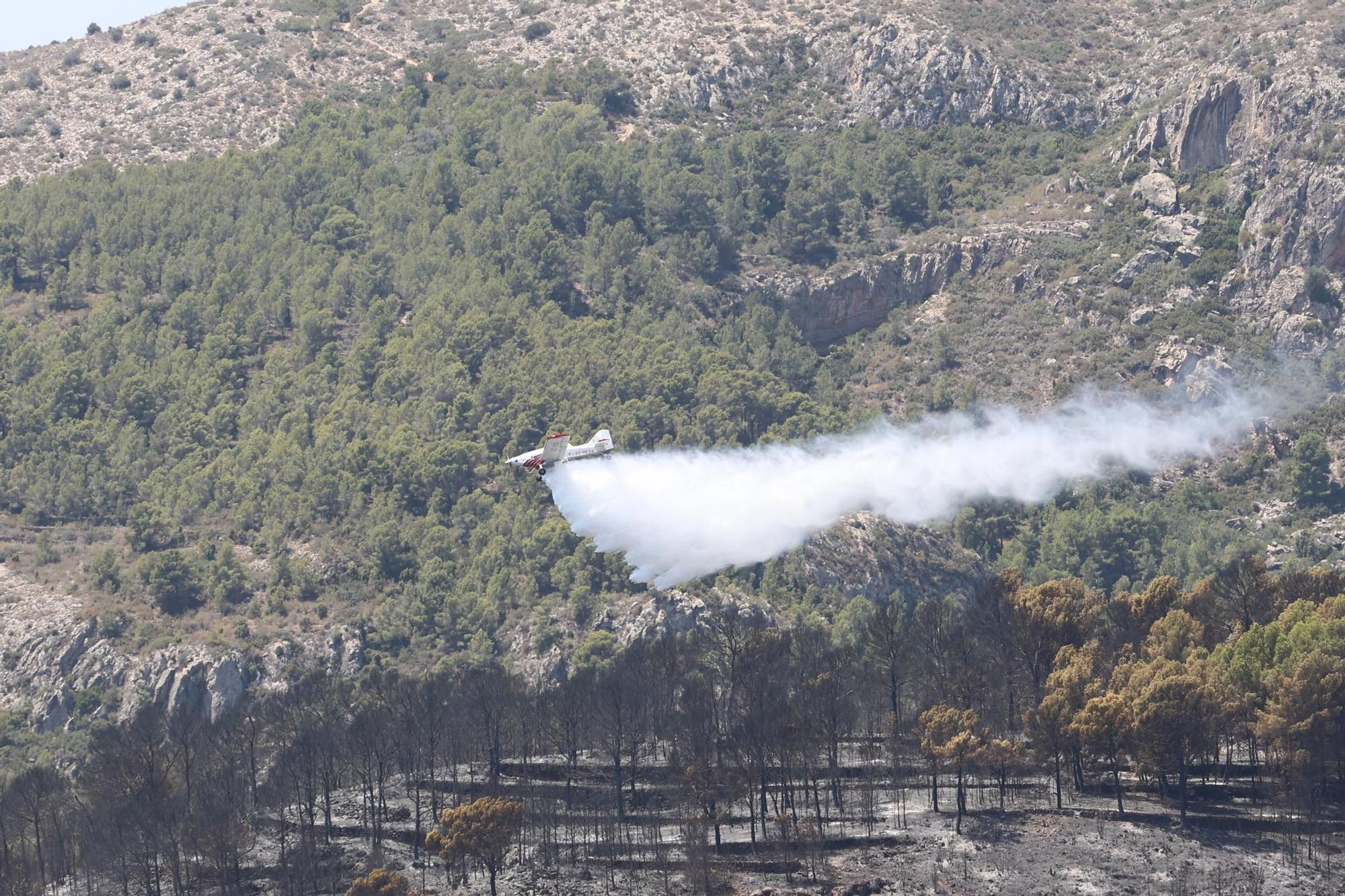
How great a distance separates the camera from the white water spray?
14275 centimetres

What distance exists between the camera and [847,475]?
162 meters

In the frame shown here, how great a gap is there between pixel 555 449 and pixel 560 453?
1.61 feet

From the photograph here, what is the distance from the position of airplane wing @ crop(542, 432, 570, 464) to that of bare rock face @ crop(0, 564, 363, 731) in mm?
28903

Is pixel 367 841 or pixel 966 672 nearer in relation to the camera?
pixel 367 841

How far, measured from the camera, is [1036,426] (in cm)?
17512

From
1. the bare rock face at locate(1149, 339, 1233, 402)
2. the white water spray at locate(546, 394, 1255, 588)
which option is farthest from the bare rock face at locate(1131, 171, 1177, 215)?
the white water spray at locate(546, 394, 1255, 588)

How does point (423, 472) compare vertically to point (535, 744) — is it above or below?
above

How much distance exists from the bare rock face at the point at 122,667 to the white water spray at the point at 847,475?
23.7 metres

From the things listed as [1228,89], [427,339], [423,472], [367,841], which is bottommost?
[367,841]

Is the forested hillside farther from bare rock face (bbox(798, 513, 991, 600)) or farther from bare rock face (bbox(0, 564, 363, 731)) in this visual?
bare rock face (bbox(798, 513, 991, 600))

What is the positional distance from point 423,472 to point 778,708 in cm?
5503

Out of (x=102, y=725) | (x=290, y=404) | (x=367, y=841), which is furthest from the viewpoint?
(x=290, y=404)

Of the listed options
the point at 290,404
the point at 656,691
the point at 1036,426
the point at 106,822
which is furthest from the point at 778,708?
the point at 290,404

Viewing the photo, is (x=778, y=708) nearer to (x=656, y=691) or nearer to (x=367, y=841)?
(x=656, y=691)
